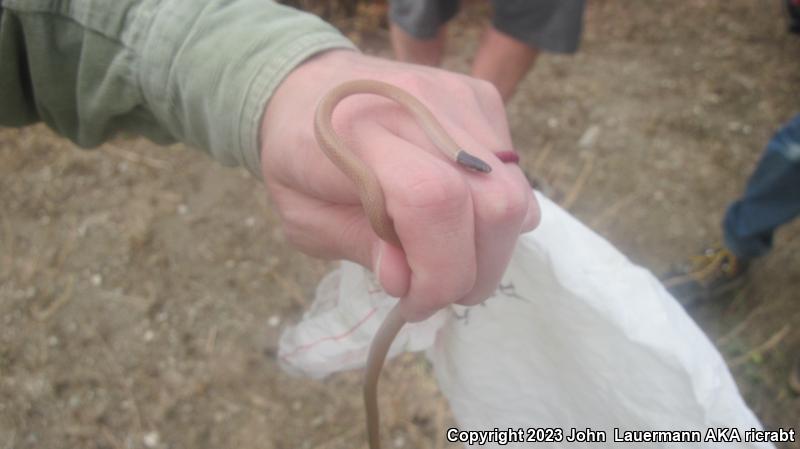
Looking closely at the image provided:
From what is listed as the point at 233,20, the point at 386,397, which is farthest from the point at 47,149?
the point at 233,20

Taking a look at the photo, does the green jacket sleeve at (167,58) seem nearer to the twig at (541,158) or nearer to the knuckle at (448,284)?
the knuckle at (448,284)

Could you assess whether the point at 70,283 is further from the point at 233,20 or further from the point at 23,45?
the point at 233,20

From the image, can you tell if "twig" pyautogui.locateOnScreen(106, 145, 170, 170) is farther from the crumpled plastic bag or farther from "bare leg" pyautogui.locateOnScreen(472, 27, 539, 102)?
the crumpled plastic bag

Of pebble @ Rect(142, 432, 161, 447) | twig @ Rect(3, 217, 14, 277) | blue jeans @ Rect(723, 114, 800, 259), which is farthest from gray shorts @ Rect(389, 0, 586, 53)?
twig @ Rect(3, 217, 14, 277)

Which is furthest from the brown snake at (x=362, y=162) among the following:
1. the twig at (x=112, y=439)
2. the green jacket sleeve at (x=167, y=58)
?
the twig at (x=112, y=439)

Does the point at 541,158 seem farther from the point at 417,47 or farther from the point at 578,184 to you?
the point at 417,47

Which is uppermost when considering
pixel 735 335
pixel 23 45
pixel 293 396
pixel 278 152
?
pixel 278 152

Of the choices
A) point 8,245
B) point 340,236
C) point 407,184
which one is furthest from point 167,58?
point 8,245
